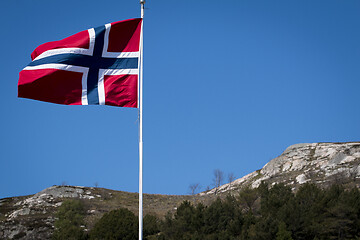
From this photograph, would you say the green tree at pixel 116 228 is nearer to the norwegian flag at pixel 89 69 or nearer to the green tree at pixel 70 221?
the green tree at pixel 70 221

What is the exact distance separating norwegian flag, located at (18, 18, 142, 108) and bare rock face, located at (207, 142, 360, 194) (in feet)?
188

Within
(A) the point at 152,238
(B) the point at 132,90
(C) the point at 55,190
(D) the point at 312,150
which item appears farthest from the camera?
(D) the point at 312,150

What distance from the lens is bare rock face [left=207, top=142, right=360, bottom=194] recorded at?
71000mm

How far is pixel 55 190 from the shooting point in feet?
269

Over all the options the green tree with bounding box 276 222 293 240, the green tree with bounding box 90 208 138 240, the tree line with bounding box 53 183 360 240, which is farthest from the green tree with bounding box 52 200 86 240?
the green tree with bounding box 276 222 293 240

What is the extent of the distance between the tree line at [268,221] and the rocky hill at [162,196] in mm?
7438

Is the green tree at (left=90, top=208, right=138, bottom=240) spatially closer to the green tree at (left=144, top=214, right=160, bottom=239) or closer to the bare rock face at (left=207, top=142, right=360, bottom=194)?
the green tree at (left=144, top=214, right=160, bottom=239)

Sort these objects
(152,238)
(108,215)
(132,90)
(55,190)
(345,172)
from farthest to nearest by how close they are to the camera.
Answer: (55,190)
(345,172)
(108,215)
(152,238)
(132,90)

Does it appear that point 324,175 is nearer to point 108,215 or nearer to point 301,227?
point 301,227

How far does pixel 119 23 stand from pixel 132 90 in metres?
2.69

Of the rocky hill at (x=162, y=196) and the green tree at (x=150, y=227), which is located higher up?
the rocky hill at (x=162, y=196)

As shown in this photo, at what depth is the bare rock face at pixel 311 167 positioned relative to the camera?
233 feet

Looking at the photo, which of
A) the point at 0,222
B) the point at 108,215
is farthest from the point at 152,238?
the point at 0,222

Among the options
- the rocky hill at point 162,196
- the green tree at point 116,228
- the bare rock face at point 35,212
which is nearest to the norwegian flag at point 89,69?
the green tree at point 116,228
